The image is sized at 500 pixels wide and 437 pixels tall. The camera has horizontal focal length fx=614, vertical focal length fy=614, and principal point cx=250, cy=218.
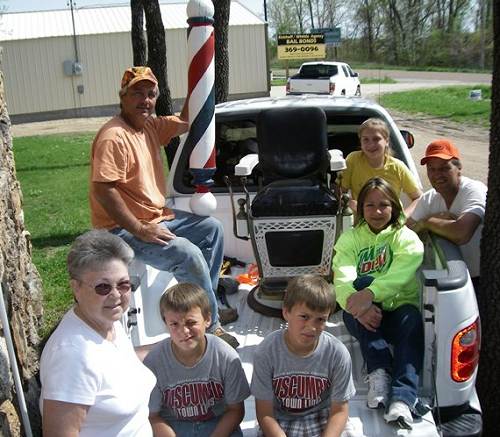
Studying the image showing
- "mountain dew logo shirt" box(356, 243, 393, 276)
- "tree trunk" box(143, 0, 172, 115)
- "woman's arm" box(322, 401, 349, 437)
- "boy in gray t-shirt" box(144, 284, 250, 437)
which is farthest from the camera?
"tree trunk" box(143, 0, 172, 115)

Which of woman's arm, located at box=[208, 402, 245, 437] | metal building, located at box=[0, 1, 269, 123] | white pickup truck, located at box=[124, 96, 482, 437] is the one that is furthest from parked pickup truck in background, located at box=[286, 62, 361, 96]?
woman's arm, located at box=[208, 402, 245, 437]

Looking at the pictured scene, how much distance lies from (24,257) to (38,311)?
0.65m

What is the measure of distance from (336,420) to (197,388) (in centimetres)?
57

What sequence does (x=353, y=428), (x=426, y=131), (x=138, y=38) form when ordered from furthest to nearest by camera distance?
(x=426, y=131) < (x=138, y=38) < (x=353, y=428)

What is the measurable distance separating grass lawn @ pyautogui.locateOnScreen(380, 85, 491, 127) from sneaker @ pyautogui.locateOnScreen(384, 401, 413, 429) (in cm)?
1616

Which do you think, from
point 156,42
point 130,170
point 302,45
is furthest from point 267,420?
→ point 302,45

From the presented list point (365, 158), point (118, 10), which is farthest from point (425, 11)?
point (365, 158)

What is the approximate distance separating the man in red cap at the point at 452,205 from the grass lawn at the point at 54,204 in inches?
99.1

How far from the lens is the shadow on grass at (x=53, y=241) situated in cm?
778

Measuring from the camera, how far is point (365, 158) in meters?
4.22

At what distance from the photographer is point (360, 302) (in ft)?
9.62

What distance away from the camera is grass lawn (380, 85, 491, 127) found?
18906 millimetres

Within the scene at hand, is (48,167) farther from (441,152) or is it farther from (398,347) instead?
(398,347)

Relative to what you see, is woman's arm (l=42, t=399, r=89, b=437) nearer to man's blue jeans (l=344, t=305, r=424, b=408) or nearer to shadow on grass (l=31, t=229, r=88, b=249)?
man's blue jeans (l=344, t=305, r=424, b=408)
